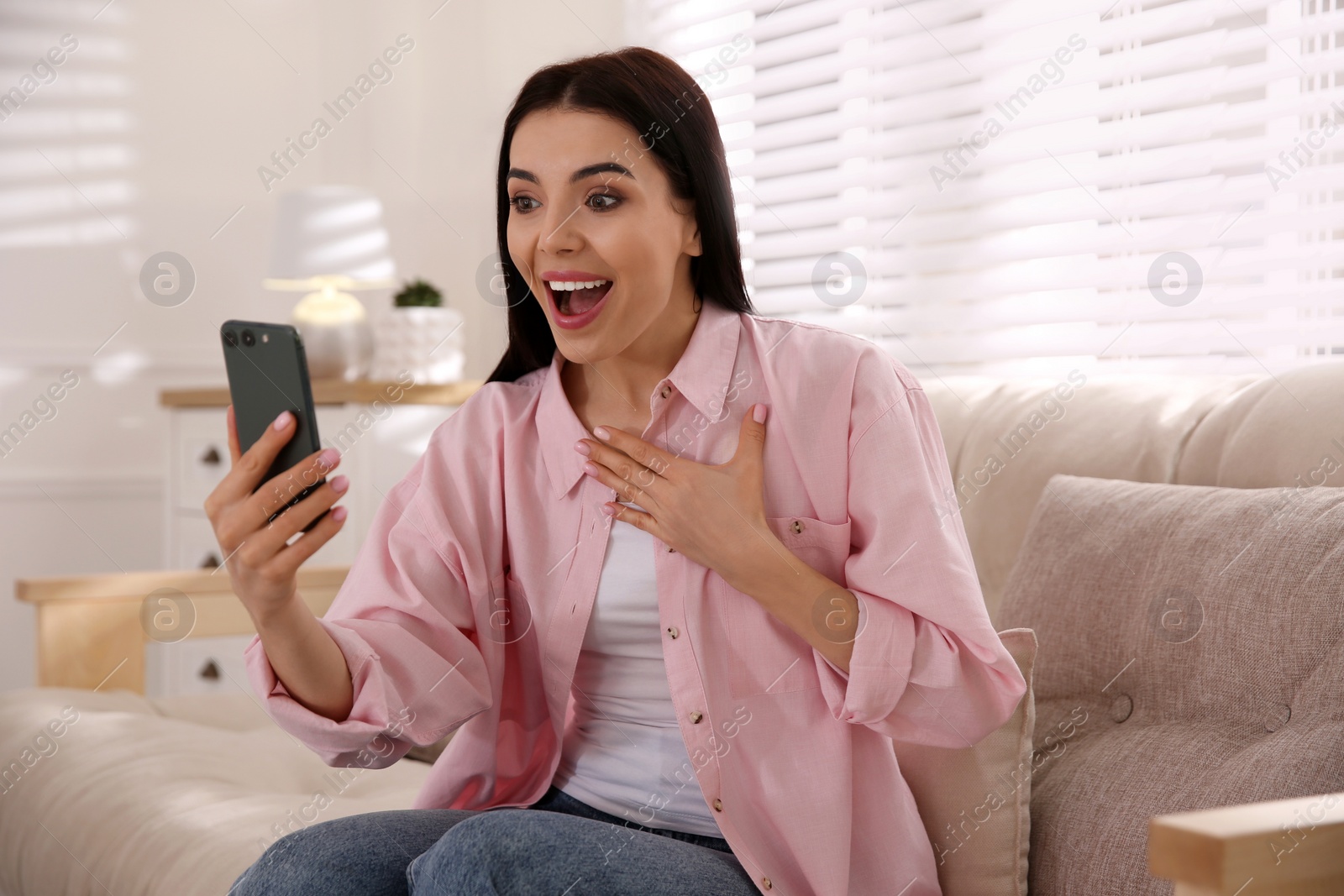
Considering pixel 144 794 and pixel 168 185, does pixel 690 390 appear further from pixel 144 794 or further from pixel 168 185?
pixel 168 185

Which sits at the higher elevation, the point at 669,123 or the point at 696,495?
the point at 669,123

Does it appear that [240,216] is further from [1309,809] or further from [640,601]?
[1309,809]

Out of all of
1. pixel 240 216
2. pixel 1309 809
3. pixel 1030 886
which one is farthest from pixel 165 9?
pixel 1309 809

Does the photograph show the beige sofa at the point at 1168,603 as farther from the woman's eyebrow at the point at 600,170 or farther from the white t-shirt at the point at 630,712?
the woman's eyebrow at the point at 600,170

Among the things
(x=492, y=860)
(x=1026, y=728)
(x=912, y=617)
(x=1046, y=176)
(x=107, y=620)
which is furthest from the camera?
(x=1046, y=176)

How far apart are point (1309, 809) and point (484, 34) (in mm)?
3149

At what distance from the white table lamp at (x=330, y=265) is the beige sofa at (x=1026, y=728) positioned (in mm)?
1122

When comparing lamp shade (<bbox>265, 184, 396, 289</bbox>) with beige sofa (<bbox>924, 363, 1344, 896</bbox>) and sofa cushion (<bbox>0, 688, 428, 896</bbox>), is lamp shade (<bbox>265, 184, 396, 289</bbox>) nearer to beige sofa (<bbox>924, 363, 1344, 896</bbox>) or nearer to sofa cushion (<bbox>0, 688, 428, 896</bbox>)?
sofa cushion (<bbox>0, 688, 428, 896</bbox>)

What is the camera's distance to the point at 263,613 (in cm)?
103

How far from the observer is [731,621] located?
45.2 inches

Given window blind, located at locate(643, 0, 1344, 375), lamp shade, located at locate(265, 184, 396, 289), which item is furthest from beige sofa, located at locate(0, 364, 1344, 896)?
lamp shade, located at locate(265, 184, 396, 289)

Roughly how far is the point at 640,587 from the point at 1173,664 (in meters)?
0.53

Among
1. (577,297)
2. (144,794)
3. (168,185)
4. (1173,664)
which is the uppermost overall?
(168,185)

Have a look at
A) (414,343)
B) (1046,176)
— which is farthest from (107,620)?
(1046,176)
